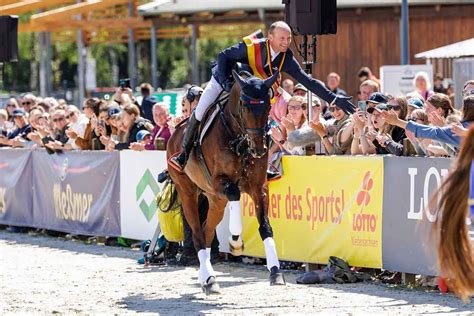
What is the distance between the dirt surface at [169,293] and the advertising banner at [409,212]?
30 centimetres

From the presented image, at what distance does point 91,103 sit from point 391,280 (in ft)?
24.9

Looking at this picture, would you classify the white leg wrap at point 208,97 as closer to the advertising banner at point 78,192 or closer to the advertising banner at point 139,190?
the advertising banner at point 139,190

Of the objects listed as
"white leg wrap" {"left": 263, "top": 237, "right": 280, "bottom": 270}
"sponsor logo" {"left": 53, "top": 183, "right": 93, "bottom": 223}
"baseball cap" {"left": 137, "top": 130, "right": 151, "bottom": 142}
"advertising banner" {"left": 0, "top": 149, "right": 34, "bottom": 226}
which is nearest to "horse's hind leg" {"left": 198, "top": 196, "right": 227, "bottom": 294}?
"white leg wrap" {"left": 263, "top": 237, "right": 280, "bottom": 270}

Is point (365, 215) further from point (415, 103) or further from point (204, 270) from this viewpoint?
point (204, 270)

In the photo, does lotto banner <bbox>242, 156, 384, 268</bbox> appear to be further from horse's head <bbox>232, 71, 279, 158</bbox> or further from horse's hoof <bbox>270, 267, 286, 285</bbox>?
horse's head <bbox>232, 71, 279, 158</bbox>

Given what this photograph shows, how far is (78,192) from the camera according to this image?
18.4m

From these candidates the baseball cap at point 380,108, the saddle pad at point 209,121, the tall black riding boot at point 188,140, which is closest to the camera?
the baseball cap at point 380,108

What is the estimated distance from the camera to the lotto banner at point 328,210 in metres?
12.7

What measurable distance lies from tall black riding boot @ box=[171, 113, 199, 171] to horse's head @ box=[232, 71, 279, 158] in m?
1.39

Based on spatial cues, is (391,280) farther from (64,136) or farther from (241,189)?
(64,136)

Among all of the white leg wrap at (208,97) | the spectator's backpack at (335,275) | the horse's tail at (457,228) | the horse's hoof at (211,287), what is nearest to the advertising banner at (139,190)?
the white leg wrap at (208,97)

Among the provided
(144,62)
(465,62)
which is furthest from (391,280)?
(144,62)

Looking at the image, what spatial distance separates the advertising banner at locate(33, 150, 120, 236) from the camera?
1762 centimetres

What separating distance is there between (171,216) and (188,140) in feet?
5.91
